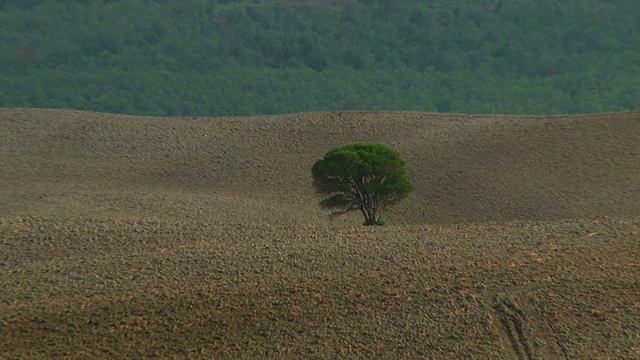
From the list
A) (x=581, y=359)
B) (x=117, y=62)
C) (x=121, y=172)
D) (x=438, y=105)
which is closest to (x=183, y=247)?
(x=581, y=359)

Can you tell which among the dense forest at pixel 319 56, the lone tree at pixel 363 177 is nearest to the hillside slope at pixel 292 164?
the lone tree at pixel 363 177

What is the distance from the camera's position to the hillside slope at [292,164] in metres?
42.8

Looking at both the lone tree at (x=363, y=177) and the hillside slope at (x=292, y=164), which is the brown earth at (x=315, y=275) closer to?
the hillside slope at (x=292, y=164)

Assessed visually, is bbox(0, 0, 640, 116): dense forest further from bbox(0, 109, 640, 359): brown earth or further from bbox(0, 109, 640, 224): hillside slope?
bbox(0, 109, 640, 359): brown earth

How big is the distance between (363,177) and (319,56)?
440 feet

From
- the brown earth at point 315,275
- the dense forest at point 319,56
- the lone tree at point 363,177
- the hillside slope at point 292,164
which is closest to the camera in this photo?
the brown earth at point 315,275

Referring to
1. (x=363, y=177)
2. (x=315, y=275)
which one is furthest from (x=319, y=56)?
(x=315, y=275)

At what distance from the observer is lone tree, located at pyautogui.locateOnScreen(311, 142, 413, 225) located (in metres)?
38.0

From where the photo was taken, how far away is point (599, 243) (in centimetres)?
2795

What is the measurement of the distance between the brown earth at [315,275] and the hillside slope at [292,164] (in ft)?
0.85

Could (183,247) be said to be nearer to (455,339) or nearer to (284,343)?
(284,343)

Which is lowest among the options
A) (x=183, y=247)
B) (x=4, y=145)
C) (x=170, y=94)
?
(x=170, y=94)

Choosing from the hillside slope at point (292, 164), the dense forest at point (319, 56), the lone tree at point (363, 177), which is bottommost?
the dense forest at point (319, 56)

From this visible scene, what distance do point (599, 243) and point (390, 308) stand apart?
837cm
